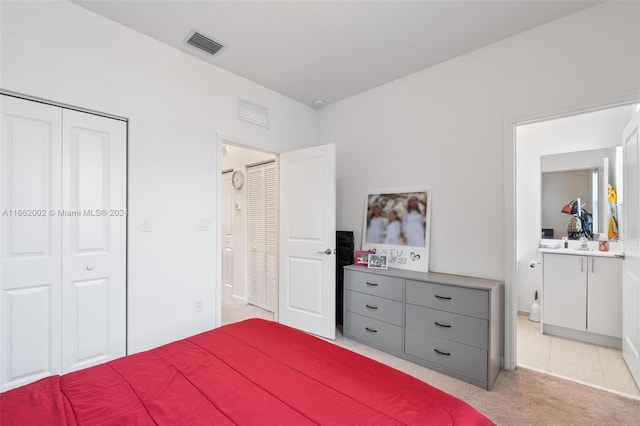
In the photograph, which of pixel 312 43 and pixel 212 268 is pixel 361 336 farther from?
pixel 312 43

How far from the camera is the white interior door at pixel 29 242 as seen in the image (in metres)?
1.87

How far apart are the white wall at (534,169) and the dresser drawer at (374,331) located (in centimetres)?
205

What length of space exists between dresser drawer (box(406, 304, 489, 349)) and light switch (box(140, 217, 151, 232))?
2352 mm

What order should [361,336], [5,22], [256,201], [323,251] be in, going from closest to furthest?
[5,22]
[361,336]
[323,251]
[256,201]

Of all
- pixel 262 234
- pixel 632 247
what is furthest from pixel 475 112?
pixel 262 234

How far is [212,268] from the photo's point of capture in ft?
9.47

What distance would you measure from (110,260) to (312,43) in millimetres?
2446

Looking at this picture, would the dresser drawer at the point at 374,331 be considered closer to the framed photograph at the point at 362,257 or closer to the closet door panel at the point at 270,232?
the framed photograph at the point at 362,257

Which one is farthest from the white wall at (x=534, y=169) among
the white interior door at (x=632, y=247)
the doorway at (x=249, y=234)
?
the doorway at (x=249, y=234)

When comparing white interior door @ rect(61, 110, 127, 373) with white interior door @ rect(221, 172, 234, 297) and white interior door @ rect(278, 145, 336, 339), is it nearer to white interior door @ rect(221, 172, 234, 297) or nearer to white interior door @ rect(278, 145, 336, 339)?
white interior door @ rect(278, 145, 336, 339)

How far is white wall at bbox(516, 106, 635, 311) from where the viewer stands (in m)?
3.44

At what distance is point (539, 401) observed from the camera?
2.05 m

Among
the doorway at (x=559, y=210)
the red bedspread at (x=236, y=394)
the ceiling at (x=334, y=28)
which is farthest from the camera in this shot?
the doorway at (x=559, y=210)

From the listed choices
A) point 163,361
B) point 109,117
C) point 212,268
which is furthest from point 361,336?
point 109,117
